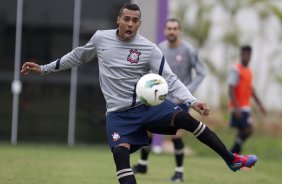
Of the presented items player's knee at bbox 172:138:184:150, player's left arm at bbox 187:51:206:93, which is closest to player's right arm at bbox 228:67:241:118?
player's left arm at bbox 187:51:206:93

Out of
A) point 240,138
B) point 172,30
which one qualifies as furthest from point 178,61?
point 240,138

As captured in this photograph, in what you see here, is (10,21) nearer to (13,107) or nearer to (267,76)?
(13,107)

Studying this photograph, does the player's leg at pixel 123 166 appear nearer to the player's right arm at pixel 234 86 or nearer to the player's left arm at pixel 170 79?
the player's left arm at pixel 170 79

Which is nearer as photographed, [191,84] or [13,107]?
[191,84]

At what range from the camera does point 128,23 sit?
8.30 metres

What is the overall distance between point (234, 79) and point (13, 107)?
5.24 metres

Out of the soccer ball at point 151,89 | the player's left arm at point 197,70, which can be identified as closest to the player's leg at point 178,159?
the player's left arm at point 197,70

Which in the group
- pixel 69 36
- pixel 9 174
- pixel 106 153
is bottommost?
pixel 106 153

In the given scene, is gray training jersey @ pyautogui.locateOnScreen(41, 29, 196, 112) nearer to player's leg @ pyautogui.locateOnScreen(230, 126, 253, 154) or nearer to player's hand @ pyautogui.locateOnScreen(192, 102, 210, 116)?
player's hand @ pyautogui.locateOnScreen(192, 102, 210, 116)

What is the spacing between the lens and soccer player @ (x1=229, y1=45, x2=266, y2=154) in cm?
1528

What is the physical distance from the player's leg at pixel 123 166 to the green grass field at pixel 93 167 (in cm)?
249

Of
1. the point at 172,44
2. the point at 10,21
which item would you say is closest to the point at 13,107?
the point at 10,21

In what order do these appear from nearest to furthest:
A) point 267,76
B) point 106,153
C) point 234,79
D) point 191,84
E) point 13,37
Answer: point 191,84 < point 234,79 < point 106,153 < point 13,37 < point 267,76

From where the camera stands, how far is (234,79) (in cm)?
1529
